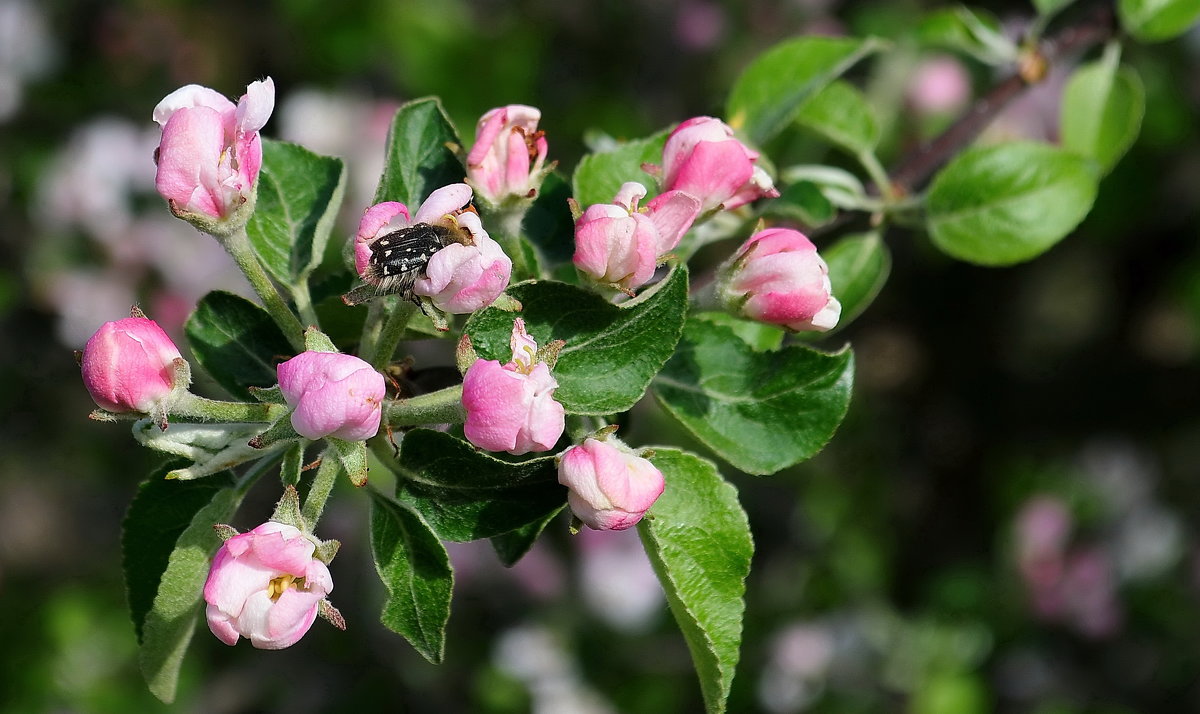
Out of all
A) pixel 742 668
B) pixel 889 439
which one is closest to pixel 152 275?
pixel 742 668

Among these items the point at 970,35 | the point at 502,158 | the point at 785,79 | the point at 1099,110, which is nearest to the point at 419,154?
the point at 502,158

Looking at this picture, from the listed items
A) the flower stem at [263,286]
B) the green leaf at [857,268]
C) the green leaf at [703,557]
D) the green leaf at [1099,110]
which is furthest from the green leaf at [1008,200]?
the flower stem at [263,286]

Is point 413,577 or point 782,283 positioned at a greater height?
point 782,283

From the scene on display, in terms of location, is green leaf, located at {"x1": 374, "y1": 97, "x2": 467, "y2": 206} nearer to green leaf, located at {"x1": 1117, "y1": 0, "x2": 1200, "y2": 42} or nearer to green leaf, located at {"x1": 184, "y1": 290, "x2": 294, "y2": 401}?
green leaf, located at {"x1": 184, "y1": 290, "x2": 294, "y2": 401}

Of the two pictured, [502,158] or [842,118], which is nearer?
[502,158]

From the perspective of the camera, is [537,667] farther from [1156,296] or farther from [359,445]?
[1156,296]

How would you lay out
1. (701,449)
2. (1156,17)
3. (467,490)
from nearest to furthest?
(467,490) → (1156,17) → (701,449)

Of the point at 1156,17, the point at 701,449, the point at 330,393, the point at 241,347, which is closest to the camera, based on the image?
the point at 330,393

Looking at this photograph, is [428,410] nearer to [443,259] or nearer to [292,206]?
[443,259]
